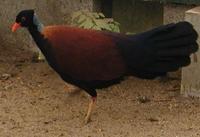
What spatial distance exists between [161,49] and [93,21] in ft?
3.72

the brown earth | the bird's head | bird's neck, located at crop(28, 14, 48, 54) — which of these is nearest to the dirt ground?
the brown earth

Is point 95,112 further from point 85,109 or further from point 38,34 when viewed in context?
point 38,34

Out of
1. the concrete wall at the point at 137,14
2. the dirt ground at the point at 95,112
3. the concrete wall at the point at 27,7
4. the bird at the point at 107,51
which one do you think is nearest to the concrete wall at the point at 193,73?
the dirt ground at the point at 95,112

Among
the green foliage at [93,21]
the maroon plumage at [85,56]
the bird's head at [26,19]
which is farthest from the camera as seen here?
the green foliage at [93,21]

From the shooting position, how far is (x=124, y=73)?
18.2ft

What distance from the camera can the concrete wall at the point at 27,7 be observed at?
713cm

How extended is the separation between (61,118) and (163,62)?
1.07 metres

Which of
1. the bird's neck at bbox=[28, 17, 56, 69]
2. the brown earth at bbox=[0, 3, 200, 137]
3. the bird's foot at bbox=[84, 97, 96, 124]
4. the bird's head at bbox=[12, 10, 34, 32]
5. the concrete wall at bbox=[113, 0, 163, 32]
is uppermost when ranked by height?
the bird's head at bbox=[12, 10, 34, 32]

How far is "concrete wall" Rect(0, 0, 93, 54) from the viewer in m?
7.13

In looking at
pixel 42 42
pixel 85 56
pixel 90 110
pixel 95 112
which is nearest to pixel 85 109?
pixel 95 112

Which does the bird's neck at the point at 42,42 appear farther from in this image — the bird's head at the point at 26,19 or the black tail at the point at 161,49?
the black tail at the point at 161,49

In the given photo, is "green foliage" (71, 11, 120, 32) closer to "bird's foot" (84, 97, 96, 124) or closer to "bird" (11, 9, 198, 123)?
"bird" (11, 9, 198, 123)

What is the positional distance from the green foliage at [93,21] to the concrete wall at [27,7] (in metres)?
0.41

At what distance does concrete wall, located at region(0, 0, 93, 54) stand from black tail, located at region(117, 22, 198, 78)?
1.58 m
